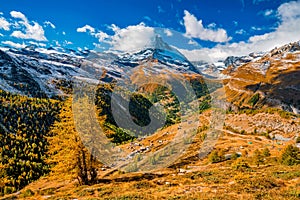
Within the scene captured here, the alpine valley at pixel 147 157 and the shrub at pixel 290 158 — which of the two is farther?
the shrub at pixel 290 158

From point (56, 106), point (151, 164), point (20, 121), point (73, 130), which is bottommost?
point (151, 164)

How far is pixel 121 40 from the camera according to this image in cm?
4144

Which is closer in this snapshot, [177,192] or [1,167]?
[177,192]

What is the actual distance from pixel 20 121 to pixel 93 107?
4422 inches

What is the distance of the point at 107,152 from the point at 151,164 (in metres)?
25.1

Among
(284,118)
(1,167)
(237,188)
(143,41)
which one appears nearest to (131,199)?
(237,188)

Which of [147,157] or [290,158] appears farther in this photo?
[147,157]

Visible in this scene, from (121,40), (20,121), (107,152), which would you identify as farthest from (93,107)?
(20,121)

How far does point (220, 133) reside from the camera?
10812 centimetres

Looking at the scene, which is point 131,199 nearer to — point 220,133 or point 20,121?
point 220,133

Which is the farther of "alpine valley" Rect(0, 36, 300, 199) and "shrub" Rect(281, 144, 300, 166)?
"shrub" Rect(281, 144, 300, 166)

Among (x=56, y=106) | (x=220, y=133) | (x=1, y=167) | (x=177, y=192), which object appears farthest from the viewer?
(x=56, y=106)

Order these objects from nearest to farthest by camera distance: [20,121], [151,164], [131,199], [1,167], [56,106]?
[131,199]
[151,164]
[1,167]
[20,121]
[56,106]

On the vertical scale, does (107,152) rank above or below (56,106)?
below
